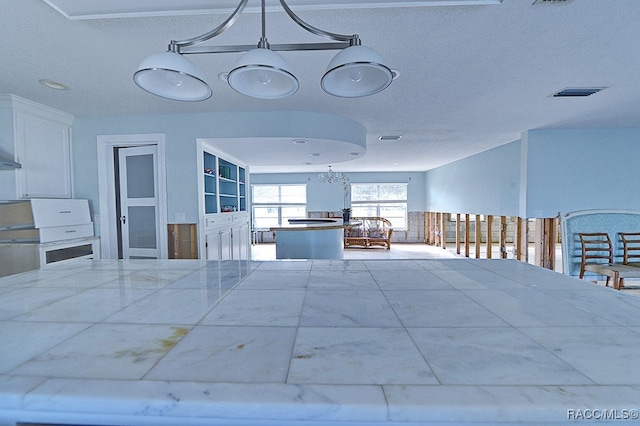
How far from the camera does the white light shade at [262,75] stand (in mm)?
1049

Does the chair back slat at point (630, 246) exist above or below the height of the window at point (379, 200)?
below

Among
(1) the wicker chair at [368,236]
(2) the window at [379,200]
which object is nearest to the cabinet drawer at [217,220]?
(1) the wicker chair at [368,236]

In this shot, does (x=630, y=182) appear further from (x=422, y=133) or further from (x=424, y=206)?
(x=424, y=206)

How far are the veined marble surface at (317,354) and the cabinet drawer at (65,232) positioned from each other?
2.01 metres

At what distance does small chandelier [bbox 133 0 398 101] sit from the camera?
1.06 meters

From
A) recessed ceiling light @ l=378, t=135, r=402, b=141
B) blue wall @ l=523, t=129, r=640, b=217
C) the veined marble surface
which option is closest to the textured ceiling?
blue wall @ l=523, t=129, r=640, b=217

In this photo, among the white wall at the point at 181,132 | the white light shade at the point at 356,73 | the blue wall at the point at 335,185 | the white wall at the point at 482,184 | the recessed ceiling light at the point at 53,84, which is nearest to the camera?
the white light shade at the point at 356,73

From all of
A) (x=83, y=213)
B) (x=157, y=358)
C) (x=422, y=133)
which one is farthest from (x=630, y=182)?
(x=83, y=213)

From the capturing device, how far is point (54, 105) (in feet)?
9.10

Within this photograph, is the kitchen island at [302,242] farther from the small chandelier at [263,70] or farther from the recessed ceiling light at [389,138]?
the small chandelier at [263,70]

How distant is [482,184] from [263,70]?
5.23 meters

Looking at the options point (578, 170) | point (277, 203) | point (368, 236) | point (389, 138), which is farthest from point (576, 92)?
point (277, 203)

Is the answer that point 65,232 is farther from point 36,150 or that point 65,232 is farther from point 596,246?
point 596,246

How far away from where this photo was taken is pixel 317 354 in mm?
617
